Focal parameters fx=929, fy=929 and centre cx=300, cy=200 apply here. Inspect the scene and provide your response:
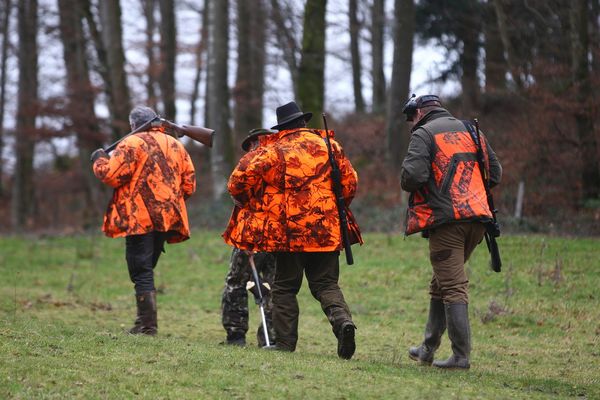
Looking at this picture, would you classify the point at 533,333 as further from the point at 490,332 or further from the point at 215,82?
the point at 215,82

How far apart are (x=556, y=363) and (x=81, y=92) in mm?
20891

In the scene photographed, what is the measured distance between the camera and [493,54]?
23.1m

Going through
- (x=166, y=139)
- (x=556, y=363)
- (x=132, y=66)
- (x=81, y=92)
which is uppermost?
(x=132, y=66)

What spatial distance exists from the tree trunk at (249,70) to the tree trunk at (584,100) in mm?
11798

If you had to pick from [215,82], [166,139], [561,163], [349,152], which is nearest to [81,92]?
[215,82]

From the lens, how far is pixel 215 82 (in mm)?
25094

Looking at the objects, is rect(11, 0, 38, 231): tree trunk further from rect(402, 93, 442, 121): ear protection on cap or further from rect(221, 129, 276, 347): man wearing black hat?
rect(402, 93, 442, 121): ear protection on cap

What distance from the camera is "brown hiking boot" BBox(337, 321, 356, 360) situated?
24.8ft

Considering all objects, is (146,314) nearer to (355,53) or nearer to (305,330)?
(305,330)

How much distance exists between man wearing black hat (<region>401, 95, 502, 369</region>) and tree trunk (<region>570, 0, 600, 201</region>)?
9.56 m

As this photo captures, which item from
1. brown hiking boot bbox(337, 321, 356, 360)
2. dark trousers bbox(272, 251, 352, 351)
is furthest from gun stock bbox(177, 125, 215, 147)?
brown hiking boot bbox(337, 321, 356, 360)

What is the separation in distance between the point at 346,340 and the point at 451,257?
1.10 meters

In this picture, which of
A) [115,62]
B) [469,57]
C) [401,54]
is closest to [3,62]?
[115,62]

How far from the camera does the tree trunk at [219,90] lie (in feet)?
81.4
